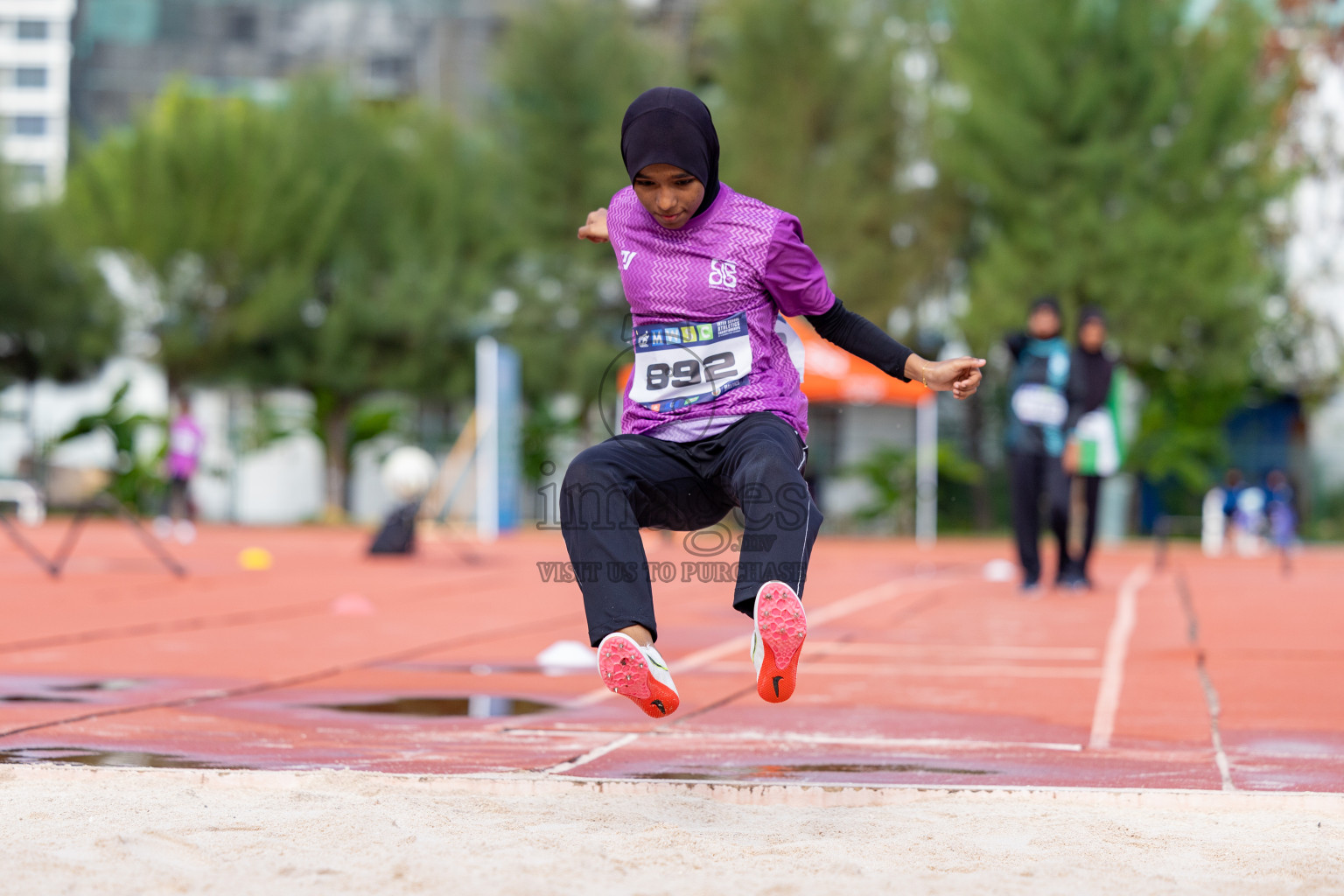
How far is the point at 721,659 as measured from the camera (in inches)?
292

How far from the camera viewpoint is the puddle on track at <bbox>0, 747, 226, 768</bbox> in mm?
4094

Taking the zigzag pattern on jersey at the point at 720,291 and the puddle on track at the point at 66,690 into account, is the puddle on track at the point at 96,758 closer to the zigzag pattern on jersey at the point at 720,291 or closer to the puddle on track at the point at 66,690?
the puddle on track at the point at 66,690

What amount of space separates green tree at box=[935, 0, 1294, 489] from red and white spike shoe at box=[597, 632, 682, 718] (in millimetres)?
21550

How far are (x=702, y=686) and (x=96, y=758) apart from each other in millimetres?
2764

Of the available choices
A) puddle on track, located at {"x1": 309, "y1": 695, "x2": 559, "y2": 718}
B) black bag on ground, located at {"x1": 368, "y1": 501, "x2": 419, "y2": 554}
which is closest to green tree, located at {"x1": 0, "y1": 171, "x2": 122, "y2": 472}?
black bag on ground, located at {"x1": 368, "y1": 501, "x2": 419, "y2": 554}

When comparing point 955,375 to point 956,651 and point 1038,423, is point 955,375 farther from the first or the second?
point 1038,423

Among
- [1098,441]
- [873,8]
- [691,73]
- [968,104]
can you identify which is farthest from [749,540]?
[691,73]

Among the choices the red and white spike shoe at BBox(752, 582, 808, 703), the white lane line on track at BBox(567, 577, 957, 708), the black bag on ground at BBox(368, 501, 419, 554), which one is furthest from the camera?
the black bag on ground at BBox(368, 501, 419, 554)

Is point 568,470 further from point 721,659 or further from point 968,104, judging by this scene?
point 968,104

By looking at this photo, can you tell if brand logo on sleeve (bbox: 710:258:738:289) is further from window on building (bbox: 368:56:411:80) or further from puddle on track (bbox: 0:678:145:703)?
window on building (bbox: 368:56:411:80)

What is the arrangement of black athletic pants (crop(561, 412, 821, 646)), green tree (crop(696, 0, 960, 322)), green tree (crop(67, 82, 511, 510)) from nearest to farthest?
black athletic pants (crop(561, 412, 821, 646))
green tree (crop(696, 0, 960, 322))
green tree (crop(67, 82, 511, 510))

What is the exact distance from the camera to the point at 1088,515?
11.8 m

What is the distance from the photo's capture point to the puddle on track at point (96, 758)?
4.09 m

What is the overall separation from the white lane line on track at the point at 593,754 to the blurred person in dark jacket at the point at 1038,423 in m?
6.83
